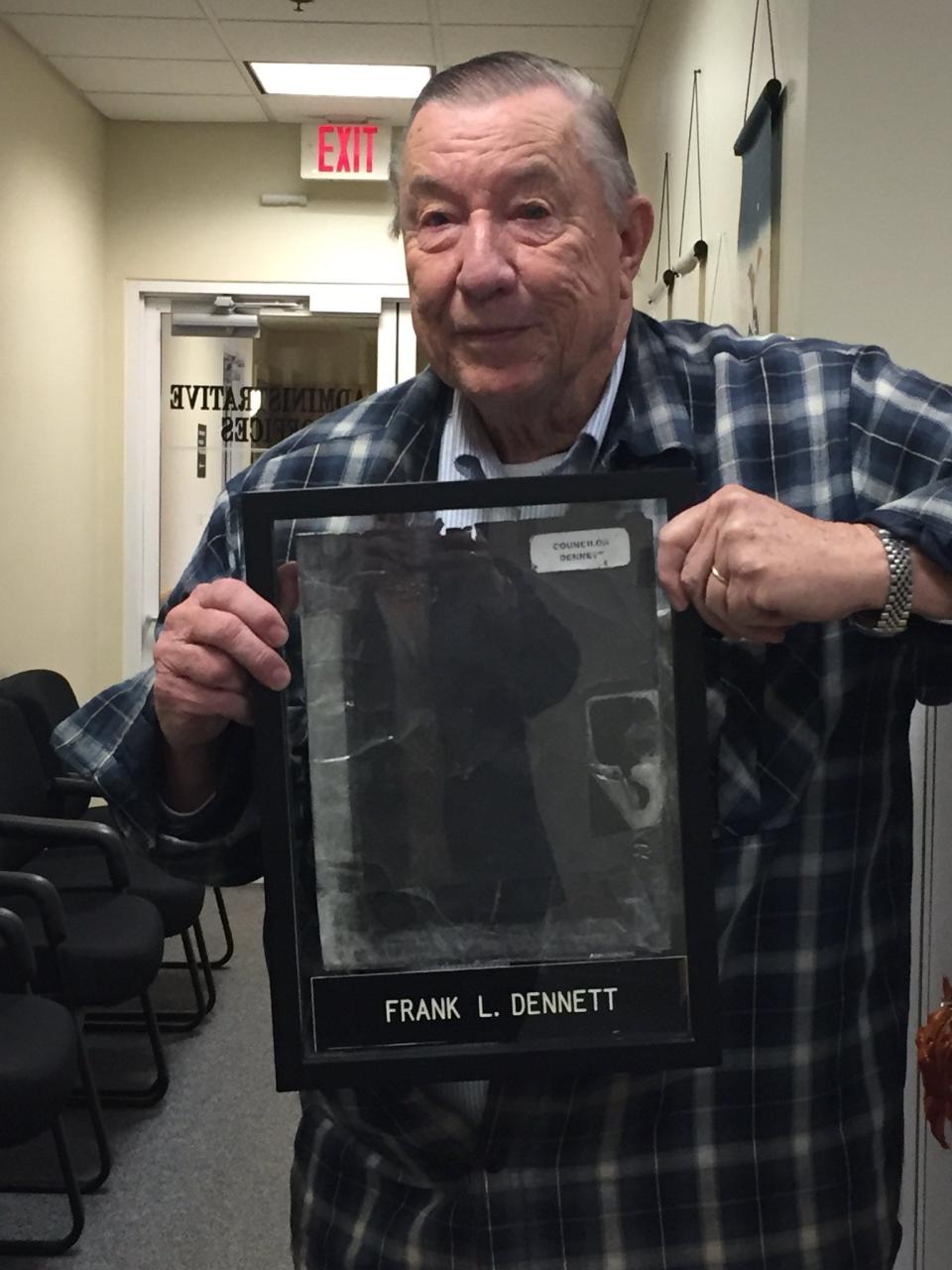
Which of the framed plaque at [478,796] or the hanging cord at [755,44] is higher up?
the hanging cord at [755,44]

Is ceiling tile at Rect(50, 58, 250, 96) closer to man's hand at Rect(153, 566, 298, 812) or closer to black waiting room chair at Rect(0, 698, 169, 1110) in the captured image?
black waiting room chair at Rect(0, 698, 169, 1110)

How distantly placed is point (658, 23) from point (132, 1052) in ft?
11.4

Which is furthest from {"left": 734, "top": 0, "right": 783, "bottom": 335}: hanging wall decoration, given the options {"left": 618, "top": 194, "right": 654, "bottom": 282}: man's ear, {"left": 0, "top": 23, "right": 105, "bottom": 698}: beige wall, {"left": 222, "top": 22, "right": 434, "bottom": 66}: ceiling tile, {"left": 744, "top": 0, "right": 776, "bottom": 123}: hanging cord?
{"left": 0, "top": 23, "right": 105, "bottom": 698}: beige wall

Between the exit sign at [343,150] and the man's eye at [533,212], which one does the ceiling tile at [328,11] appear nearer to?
the exit sign at [343,150]

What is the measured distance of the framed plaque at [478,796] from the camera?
0.92 metres

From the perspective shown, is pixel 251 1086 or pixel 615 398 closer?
pixel 615 398

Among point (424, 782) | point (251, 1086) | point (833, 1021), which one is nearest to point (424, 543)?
point (424, 782)

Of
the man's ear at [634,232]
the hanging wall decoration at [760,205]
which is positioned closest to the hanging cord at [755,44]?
the hanging wall decoration at [760,205]

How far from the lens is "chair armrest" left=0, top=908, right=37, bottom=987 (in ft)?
8.48

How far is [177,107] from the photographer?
5508 millimetres

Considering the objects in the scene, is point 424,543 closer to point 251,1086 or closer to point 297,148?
point 251,1086

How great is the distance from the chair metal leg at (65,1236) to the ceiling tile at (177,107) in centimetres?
413

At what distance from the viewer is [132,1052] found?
390 centimetres

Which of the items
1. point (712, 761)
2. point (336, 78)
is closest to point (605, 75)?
point (336, 78)
